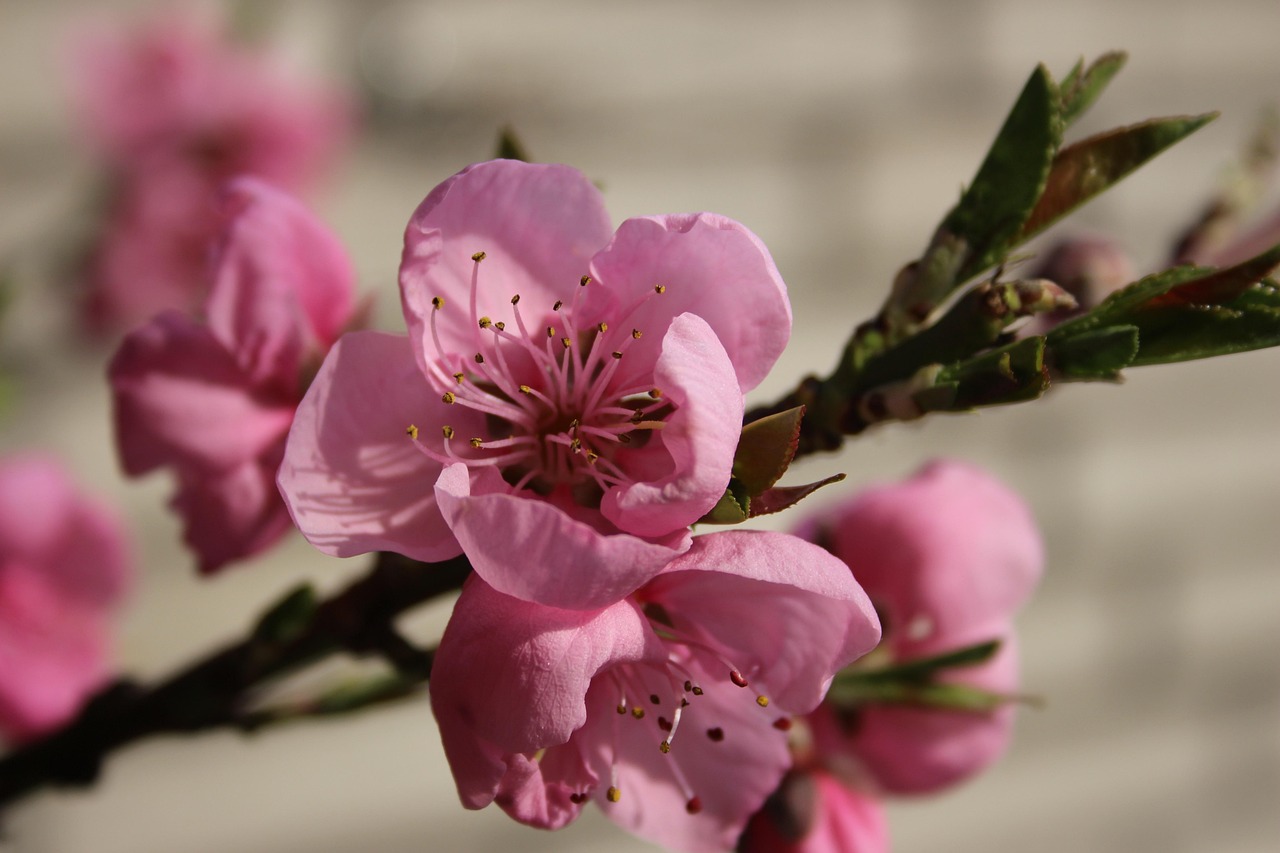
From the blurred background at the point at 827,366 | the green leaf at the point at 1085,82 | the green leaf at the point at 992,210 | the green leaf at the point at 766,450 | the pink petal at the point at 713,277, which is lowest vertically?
the blurred background at the point at 827,366

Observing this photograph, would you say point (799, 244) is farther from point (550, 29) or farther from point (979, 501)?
point (979, 501)

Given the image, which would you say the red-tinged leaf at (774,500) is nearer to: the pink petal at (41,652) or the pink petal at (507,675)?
the pink petal at (507,675)

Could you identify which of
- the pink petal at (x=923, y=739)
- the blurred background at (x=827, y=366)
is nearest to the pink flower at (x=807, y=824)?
the pink petal at (x=923, y=739)

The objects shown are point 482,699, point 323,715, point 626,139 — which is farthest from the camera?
point 626,139

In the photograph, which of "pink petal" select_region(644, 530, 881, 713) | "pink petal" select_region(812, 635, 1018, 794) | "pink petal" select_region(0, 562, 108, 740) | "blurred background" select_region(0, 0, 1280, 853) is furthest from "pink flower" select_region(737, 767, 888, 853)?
"blurred background" select_region(0, 0, 1280, 853)

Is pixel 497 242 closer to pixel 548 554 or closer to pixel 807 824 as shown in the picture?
pixel 548 554

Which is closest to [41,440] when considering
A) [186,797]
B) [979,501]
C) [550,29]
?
[186,797]
